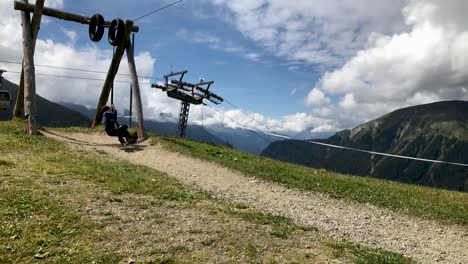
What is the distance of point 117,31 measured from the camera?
29.8 m

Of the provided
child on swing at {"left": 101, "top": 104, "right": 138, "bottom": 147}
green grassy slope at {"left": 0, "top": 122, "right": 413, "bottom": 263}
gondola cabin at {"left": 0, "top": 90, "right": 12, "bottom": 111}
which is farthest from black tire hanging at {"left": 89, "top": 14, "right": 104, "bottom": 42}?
gondola cabin at {"left": 0, "top": 90, "right": 12, "bottom": 111}

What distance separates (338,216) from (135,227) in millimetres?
7697

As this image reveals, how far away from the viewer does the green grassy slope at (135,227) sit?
9070 mm

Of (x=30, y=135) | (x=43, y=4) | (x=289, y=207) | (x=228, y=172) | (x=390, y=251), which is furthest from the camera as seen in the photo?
(x=43, y=4)

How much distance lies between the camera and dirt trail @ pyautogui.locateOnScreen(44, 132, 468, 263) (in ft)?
39.8

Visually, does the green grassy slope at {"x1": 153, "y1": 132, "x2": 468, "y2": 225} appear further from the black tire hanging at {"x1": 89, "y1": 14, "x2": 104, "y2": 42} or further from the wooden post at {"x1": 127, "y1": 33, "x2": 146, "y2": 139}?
the black tire hanging at {"x1": 89, "y1": 14, "x2": 104, "y2": 42}

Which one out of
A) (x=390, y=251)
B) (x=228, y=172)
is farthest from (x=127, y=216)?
(x=228, y=172)

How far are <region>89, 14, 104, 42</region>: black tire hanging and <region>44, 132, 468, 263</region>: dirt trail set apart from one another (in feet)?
42.7

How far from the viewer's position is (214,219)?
12.1m

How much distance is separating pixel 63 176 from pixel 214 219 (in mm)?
7403

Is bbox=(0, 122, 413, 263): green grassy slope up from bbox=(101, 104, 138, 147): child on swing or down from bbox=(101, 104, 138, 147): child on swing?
down

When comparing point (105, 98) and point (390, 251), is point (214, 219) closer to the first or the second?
point (390, 251)

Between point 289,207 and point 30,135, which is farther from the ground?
point 30,135

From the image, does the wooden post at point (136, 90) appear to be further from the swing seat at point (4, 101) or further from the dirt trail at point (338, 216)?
the swing seat at point (4, 101)
